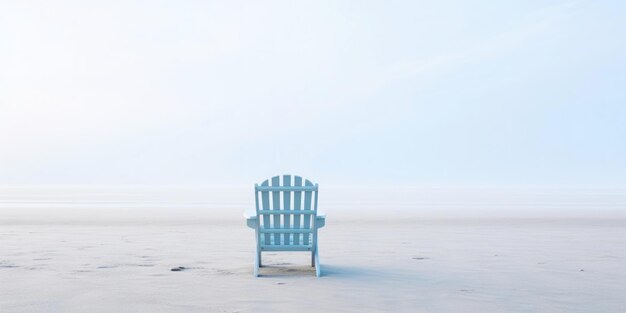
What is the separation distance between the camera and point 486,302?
6.17 m

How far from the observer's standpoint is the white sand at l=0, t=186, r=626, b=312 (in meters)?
6.09

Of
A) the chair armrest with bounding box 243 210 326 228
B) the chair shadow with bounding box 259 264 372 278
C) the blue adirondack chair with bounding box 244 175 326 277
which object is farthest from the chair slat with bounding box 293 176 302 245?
the chair shadow with bounding box 259 264 372 278

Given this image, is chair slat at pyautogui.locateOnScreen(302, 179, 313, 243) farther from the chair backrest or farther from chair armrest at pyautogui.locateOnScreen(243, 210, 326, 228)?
chair armrest at pyautogui.locateOnScreen(243, 210, 326, 228)

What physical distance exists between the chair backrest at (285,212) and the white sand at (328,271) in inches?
11.7

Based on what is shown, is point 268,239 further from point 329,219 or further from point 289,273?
point 329,219

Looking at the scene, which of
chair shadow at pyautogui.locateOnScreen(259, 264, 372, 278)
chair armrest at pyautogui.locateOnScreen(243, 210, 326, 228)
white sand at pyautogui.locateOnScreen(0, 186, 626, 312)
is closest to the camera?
white sand at pyautogui.locateOnScreen(0, 186, 626, 312)

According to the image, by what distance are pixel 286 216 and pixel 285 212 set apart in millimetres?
69

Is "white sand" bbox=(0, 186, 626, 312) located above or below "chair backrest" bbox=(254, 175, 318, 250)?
below

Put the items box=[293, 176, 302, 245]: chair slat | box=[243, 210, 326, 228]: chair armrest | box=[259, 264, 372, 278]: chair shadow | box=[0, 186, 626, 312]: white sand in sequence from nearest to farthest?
box=[0, 186, 626, 312]: white sand → box=[259, 264, 372, 278]: chair shadow → box=[243, 210, 326, 228]: chair armrest → box=[293, 176, 302, 245]: chair slat

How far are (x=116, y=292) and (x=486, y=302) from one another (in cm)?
281

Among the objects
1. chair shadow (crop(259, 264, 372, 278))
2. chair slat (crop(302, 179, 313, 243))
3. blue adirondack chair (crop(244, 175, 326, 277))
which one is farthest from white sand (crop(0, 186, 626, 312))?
chair slat (crop(302, 179, 313, 243))

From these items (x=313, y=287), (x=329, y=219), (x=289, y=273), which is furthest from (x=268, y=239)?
(x=329, y=219)

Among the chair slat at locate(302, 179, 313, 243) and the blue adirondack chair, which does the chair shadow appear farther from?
the chair slat at locate(302, 179, 313, 243)

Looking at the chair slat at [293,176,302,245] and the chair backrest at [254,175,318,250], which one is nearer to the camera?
the chair backrest at [254,175,318,250]
